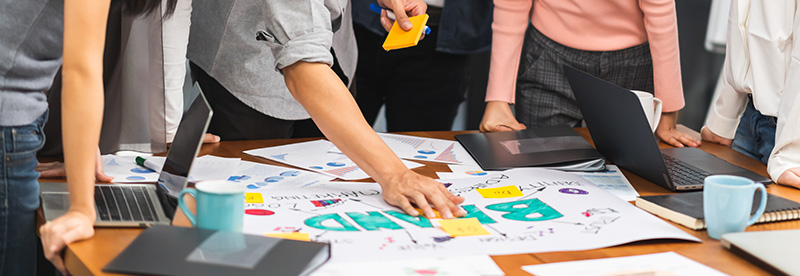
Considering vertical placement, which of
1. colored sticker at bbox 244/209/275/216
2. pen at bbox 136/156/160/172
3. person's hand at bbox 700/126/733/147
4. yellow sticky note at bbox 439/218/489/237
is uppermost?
person's hand at bbox 700/126/733/147

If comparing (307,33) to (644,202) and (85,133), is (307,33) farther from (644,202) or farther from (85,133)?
(644,202)

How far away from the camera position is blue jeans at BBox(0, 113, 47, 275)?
39.7 inches

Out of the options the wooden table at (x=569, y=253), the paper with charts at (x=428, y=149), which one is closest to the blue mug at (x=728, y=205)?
the wooden table at (x=569, y=253)

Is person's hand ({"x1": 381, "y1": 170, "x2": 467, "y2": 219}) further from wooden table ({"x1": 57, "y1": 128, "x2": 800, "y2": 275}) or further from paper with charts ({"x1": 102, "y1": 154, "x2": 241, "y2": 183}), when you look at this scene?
paper with charts ({"x1": 102, "y1": 154, "x2": 241, "y2": 183})

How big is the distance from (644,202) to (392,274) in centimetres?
50

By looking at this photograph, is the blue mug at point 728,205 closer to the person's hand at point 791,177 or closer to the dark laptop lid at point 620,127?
the dark laptop lid at point 620,127

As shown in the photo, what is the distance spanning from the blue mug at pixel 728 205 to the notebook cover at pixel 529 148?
0.36 m

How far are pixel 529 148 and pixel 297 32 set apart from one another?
0.55 meters

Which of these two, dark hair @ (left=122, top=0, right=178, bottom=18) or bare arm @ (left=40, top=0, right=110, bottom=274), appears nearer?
bare arm @ (left=40, top=0, right=110, bottom=274)

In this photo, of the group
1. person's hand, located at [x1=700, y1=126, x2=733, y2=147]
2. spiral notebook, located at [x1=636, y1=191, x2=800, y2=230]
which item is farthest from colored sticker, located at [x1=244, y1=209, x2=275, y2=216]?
person's hand, located at [x1=700, y1=126, x2=733, y2=147]

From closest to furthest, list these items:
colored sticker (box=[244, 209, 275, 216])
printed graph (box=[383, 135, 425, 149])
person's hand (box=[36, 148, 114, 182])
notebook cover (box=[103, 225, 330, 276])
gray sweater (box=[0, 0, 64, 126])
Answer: notebook cover (box=[103, 225, 330, 276]), gray sweater (box=[0, 0, 64, 126]), colored sticker (box=[244, 209, 275, 216]), person's hand (box=[36, 148, 114, 182]), printed graph (box=[383, 135, 425, 149])

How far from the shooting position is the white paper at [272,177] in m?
1.26

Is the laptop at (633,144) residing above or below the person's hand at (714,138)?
→ above

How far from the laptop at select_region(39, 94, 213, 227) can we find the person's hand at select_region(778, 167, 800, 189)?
1028 millimetres
